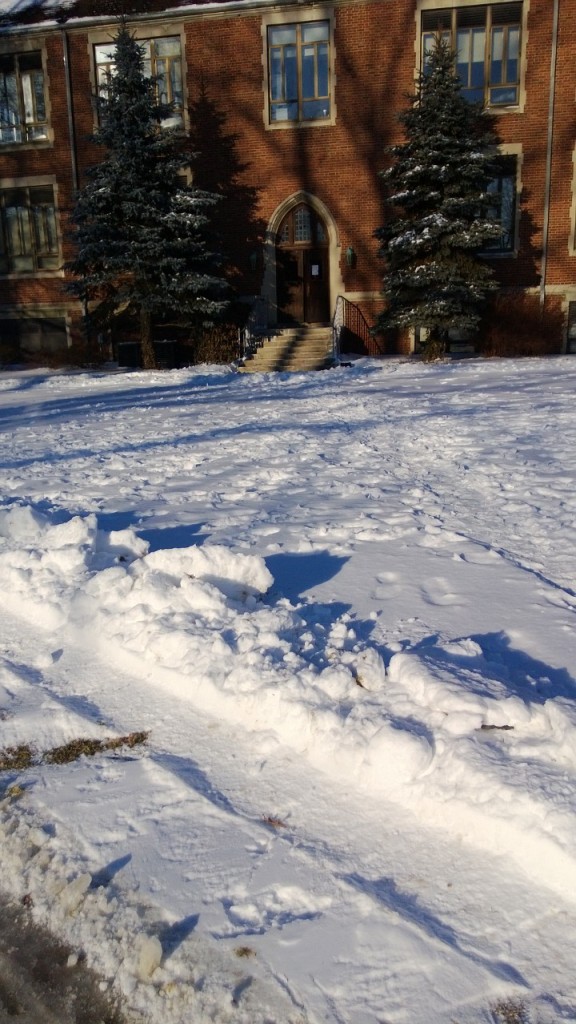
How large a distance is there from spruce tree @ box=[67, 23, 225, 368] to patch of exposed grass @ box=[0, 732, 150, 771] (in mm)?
15705

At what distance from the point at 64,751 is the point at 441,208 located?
16333 mm

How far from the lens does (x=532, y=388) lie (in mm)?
12328

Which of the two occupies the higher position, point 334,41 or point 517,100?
point 334,41

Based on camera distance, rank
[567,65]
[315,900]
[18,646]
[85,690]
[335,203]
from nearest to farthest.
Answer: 1. [315,900]
2. [85,690]
3. [18,646]
4. [567,65]
5. [335,203]

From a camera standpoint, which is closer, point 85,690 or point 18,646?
point 85,690

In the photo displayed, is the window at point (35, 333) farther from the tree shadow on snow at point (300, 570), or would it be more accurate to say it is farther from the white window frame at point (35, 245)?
the tree shadow on snow at point (300, 570)

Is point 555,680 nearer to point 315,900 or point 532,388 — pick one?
point 315,900

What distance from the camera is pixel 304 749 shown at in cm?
312

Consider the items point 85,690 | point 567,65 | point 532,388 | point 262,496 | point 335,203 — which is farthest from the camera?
point 335,203

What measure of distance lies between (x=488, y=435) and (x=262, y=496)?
3.40 meters

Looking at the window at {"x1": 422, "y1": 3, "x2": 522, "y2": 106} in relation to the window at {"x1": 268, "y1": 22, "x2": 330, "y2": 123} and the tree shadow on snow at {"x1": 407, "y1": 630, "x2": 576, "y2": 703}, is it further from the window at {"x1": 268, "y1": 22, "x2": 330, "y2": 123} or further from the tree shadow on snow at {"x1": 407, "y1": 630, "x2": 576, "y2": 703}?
the tree shadow on snow at {"x1": 407, "y1": 630, "x2": 576, "y2": 703}

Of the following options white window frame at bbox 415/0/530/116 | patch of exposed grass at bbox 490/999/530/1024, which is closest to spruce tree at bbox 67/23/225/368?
white window frame at bbox 415/0/530/116

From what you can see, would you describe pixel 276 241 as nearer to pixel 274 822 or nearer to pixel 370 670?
pixel 370 670

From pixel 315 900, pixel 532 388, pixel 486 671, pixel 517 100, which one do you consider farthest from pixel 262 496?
pixel 517 100
